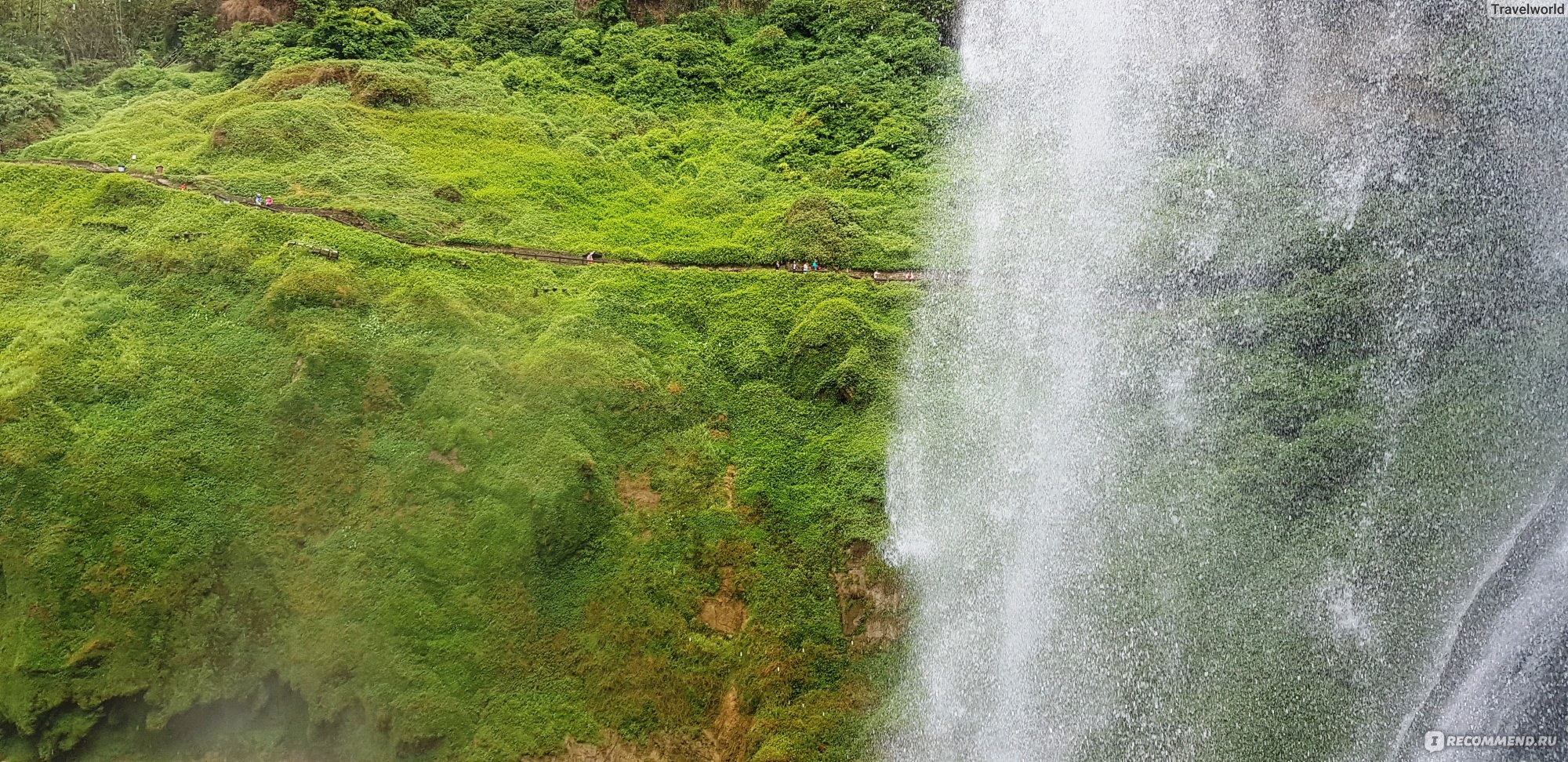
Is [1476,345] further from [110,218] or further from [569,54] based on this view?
[110,218]

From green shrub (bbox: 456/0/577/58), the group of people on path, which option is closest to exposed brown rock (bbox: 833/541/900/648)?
the group of people on path

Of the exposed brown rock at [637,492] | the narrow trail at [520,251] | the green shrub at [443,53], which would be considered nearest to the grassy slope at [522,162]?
the narrow trail at [520,251]

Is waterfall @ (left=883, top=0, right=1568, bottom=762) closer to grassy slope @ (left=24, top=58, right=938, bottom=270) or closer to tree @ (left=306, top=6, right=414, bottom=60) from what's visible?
grassy slope @ (left=24, top=58, right=938, bottom=270)

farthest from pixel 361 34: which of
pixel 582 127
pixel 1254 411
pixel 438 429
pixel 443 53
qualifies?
pixel 1254 411

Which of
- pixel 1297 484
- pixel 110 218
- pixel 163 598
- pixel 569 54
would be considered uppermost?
Answer: pixel 569 54

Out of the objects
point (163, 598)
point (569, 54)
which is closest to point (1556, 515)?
point (163, 598)

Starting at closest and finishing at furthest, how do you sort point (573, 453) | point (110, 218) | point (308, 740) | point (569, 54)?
point (308, 740), point (573, 453), point (110, 218), point (569, 54)
